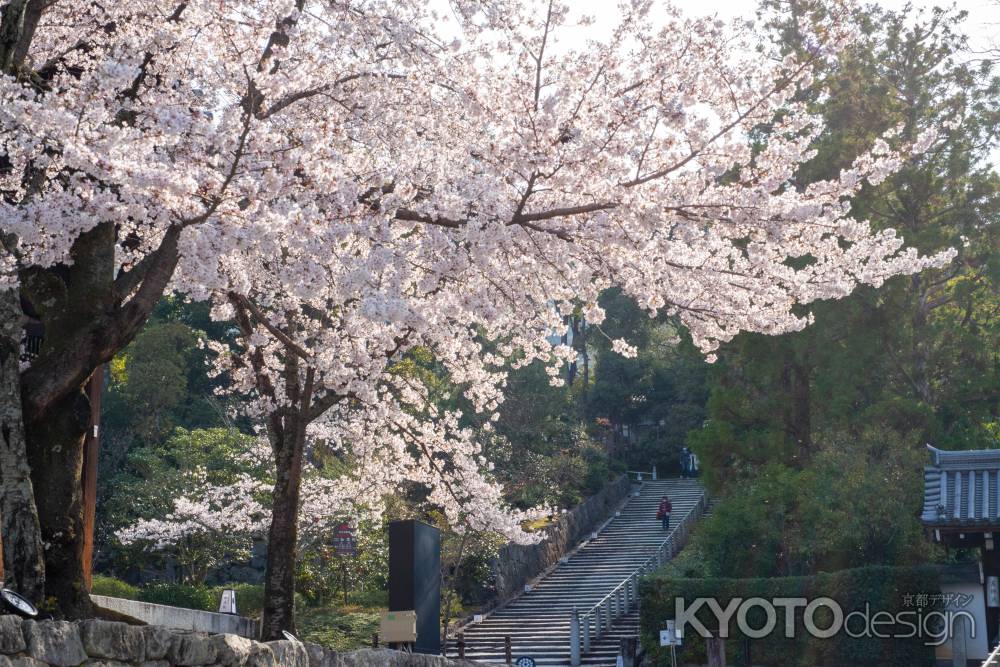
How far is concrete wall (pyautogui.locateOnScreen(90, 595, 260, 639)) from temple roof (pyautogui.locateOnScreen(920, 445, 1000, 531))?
26.6ft

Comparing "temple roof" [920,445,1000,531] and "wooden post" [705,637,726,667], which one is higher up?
"temple roof" [920,445,1000,531]

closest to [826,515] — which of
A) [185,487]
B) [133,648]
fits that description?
[185,487]

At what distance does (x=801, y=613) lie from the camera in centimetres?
2027

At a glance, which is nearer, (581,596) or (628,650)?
(628,650)

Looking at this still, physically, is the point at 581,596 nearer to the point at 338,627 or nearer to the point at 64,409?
the point at 338,627

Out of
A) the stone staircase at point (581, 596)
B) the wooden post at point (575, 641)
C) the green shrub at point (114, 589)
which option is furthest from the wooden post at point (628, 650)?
the green shrub at point (114, 589)

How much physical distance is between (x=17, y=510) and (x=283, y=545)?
4.03 m

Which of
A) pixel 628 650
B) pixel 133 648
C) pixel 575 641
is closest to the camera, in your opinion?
pixel 133 648

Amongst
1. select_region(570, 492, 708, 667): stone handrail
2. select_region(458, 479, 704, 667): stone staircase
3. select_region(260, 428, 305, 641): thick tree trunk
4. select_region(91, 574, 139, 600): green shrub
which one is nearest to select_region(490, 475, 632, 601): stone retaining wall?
select_region(458, 479, 704, 667): stone staircase

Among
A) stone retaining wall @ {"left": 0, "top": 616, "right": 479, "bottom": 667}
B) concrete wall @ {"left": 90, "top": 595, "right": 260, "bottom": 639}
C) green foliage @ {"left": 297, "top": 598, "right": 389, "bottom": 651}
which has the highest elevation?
stone retaining wall @ {"left": 0, "top": 616, "right": 479, "bottom": 667}

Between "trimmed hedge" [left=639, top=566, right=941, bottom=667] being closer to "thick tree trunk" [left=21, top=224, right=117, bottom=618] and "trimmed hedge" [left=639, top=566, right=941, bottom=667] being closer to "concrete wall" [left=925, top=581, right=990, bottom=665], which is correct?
"concrete wall" [left=925, top=581, right=990, bottom=665]

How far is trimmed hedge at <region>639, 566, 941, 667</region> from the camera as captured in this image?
1842cm

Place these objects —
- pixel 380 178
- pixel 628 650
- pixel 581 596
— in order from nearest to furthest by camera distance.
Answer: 1. pixel 380 178
2. pixel 628 650
3. pixel 581 596

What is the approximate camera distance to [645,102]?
6.89 metres
